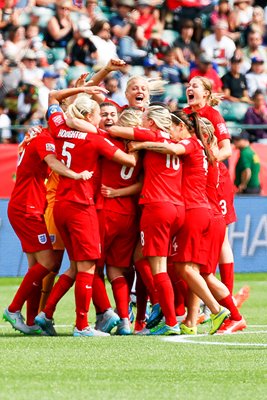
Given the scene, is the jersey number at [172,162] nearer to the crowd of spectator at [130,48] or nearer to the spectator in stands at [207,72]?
the crowd of spectator at [130,48]

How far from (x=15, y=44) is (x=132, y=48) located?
2.13 metres

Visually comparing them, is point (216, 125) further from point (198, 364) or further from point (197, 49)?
point (197, 49)

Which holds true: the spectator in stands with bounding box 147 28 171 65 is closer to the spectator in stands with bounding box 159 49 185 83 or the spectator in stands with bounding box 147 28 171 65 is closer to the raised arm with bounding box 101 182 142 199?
the spectator in stands with bounding box 159 49 185 83

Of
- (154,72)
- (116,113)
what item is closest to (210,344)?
(116,113)

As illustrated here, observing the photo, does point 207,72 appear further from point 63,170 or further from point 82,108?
point 63,170

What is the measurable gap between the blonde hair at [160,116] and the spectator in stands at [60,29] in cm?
1076


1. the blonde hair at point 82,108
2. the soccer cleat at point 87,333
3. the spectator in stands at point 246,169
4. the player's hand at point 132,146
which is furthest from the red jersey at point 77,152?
the spectator in stands at point 246,169

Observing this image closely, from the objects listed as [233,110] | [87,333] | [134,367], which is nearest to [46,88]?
[233,110]

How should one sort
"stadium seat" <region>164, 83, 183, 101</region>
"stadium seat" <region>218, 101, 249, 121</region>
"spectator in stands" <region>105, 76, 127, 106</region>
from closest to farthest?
"spectator in stands" <region>105, 76, 127, 106</region> < "stadium seat" <region>164, 83, 183, 101</region> < "stadium seat" <region>218, 101, 249, 121</region>

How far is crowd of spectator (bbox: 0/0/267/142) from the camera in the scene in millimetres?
19016

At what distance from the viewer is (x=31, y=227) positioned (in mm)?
10375

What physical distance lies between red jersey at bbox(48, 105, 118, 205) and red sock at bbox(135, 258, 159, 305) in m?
0.82

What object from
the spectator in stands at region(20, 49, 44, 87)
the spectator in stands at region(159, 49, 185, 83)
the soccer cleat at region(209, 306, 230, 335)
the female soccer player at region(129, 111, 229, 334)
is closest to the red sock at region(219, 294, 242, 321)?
the female soccer player at region(129, 111, 229, 334)

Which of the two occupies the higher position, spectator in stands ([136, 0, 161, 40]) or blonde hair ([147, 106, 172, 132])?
blonde hair ([147, 106, 172, 132])
